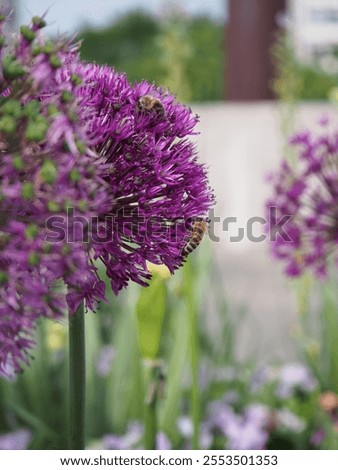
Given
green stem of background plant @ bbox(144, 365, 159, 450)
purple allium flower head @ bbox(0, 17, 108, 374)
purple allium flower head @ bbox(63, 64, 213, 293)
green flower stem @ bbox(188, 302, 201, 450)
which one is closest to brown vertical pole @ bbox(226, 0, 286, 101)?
green flower stem @ bbox(188, 302, 201, 450)

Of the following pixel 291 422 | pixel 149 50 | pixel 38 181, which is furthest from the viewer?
pixel 149 50

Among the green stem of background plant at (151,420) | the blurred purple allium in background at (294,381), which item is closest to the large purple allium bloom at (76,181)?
the green stem of background plant at (151,420)

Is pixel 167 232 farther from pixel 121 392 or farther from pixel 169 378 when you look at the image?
pixel 121 392

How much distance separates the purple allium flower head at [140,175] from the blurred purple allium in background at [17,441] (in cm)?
126

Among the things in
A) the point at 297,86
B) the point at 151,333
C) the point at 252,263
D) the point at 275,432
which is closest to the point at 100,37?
the point at 252,263

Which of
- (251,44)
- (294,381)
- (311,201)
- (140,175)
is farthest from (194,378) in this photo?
(251,44)

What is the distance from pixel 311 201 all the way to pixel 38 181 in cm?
106

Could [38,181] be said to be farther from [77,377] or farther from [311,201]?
[311,201]

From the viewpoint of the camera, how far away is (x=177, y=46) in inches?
86.8

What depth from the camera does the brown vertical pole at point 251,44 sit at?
9.71m

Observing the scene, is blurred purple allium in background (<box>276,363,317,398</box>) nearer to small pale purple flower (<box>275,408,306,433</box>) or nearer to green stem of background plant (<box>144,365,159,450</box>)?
A: small pale purple flower (<box>275,408,306,433</box>)

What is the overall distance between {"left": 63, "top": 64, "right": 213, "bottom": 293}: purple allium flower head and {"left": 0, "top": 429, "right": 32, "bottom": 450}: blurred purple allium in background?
1.26 metres

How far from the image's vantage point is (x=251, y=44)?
32.3 feet

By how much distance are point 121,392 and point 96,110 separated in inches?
58.3
